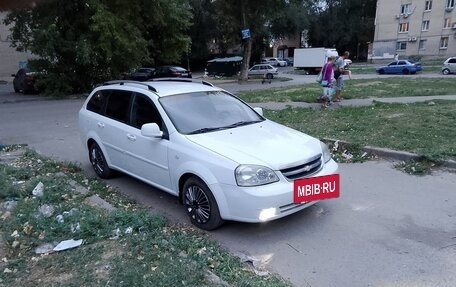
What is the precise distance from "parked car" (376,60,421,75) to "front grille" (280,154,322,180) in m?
37.2

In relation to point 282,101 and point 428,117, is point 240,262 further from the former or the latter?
point 282,101

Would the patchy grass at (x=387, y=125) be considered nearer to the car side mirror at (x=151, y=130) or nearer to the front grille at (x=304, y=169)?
the front grille at (x=304, y=169)

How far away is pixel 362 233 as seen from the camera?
406cm

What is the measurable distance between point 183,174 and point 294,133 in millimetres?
1486

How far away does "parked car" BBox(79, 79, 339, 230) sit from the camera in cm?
386

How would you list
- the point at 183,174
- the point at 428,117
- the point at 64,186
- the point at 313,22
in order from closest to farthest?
the point at 183,174 < the point at 64,186 < the point at 428,117 < the point at 313,22

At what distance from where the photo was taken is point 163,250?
3557mm

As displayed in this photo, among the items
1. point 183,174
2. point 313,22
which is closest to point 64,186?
point 183,174

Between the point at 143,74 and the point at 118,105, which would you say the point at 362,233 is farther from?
the point at 143,74

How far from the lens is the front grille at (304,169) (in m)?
3.96

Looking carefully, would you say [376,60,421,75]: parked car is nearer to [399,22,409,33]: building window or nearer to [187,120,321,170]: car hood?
[399,22,409,33]: building window

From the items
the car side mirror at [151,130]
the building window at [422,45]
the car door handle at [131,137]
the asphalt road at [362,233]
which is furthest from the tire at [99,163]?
the building window at [422,45]

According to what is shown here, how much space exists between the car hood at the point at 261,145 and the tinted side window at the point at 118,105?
1.46 metres

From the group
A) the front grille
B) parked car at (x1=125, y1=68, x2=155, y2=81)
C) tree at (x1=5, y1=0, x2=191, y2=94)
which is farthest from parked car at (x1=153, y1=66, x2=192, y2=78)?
the front grille
